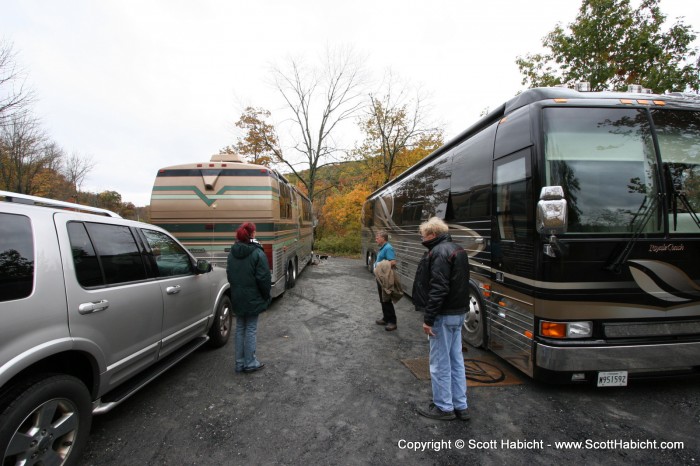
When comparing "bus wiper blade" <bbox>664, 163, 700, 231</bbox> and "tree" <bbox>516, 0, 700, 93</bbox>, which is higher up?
"tree" <bbox>516, 0, 700, 93</bbox>

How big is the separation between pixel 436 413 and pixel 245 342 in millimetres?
2483

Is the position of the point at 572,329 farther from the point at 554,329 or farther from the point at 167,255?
the point at 167,255

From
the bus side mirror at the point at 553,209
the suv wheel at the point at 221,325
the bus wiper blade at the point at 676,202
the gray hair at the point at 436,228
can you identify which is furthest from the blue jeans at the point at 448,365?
the suv wheel at the point at 221,325

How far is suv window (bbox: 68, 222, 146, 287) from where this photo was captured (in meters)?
2.60

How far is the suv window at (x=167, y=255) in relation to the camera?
3.71m

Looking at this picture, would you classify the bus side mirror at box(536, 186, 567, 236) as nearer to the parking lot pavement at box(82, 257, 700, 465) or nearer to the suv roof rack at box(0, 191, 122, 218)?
the parking lot pavement at box(82, 257, 700, 465)

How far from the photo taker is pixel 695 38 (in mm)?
11539

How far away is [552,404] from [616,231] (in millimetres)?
1922

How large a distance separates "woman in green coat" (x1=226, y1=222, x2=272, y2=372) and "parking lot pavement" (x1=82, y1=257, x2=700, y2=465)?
1.06 feet

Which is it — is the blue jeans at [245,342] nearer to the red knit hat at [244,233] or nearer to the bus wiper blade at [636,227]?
the red knit hat at [244,233]

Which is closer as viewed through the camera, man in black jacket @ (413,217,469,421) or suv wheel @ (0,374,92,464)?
suv wheel @ (0,374,92,464)

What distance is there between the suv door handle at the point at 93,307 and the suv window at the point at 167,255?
958mm

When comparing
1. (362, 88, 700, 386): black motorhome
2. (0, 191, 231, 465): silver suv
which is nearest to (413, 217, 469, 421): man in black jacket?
(362, 88, 700, 386): black motorhome

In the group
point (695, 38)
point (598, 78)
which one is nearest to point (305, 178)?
point (598, 78)
